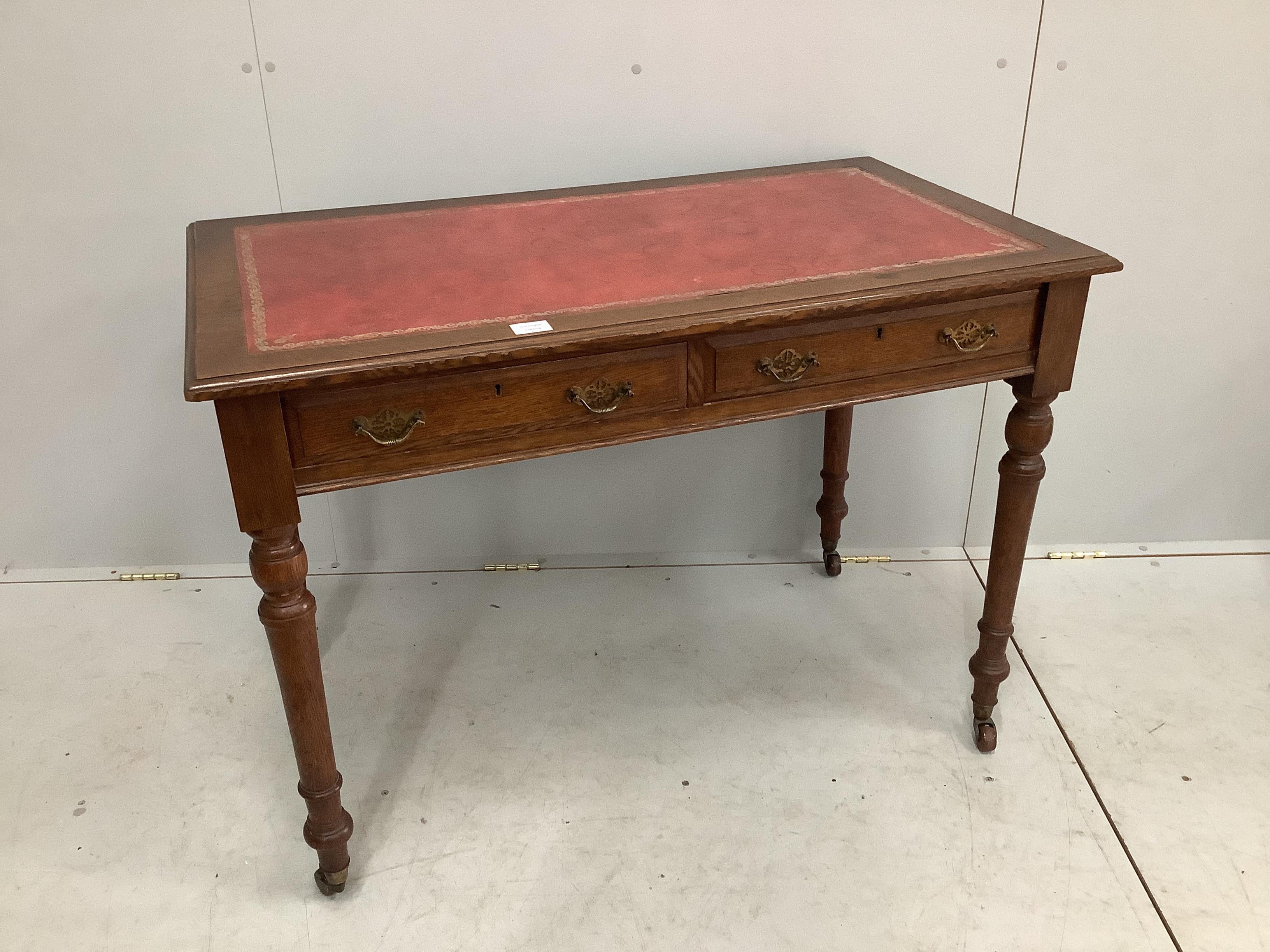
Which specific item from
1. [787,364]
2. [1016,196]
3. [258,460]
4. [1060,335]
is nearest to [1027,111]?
[1016,196]

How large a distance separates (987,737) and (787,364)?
0.97 meters

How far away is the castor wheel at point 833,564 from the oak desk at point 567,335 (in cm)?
66

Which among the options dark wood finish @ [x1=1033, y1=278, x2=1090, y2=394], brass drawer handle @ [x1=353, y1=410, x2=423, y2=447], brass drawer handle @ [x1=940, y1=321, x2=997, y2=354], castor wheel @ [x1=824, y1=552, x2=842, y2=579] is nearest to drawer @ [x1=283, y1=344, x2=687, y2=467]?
brass drawer handle @ [x1=353, y1=410, x2=423, y2=447]

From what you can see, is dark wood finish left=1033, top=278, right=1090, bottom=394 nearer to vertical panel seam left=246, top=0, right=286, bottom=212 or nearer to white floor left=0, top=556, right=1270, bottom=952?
white floor left=0, top=556, right=1270, bottom=952

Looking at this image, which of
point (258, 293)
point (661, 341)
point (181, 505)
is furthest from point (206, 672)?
point (661, 341)

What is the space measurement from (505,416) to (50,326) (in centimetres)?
152

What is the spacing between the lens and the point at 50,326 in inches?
98.8

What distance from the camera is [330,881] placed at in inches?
73.7

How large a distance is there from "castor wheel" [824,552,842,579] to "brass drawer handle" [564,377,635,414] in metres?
1.28

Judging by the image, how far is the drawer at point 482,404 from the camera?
152 centimetres

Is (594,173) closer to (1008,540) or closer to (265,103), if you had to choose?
(265,103)

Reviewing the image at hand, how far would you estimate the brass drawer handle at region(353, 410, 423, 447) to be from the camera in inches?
60.2

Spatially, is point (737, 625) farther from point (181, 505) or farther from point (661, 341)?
point (181, 505)

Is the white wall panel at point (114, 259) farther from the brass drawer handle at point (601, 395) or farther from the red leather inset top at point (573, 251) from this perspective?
the brass drawer handle at point (601, 395)
